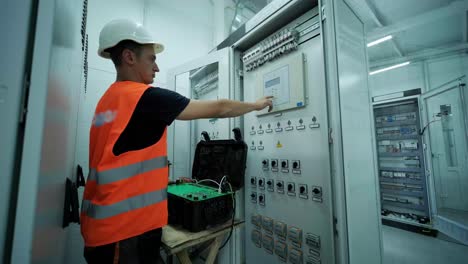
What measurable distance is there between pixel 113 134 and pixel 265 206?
58.8 inches

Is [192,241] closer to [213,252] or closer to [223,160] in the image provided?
[213,252]

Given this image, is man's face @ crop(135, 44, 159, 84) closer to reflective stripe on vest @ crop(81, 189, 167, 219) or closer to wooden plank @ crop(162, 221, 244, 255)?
reflective stripe on vest @ crop(81, 189, 167, 219)

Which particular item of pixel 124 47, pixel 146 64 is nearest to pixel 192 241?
pixel 146 64

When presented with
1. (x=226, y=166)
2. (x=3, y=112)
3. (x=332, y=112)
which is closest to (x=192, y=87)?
(x=226, y=166)

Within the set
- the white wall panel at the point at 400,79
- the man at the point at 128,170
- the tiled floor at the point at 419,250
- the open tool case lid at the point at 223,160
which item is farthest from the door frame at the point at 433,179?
the man at the point at 128,170

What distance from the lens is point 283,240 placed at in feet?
5.45

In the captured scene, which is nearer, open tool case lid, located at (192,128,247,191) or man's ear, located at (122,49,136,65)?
man's ear, located at (122,49,136,65)

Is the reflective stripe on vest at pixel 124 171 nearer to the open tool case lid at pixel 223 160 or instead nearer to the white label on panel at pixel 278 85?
the open tool case lid at pixel 223 160

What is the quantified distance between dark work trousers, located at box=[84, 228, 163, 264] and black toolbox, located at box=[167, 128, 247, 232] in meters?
0.32

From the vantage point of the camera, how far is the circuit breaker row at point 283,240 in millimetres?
1456

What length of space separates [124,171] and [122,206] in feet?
0.52

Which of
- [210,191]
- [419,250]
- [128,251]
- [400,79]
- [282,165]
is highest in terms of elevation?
[400,79]

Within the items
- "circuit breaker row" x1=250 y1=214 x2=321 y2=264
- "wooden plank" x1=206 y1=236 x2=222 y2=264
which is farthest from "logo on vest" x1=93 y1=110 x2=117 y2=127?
"circuit breaker row" x1=250 y1=214 x2=321 y2=264

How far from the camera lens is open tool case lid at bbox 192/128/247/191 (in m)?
1.65
